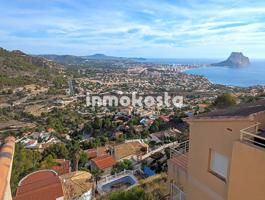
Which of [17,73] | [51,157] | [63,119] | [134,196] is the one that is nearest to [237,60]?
[17,73]

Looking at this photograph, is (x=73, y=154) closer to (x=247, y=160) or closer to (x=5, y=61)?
(x=247, y=160)

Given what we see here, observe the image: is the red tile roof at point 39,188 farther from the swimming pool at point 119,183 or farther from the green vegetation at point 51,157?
the green vegetation at point 51,157

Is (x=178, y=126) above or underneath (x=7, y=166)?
underneath

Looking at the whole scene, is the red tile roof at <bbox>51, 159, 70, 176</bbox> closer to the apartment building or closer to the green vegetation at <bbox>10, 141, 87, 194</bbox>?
the green vegetation at <bbox>10, 141, 87, 194</bbox>

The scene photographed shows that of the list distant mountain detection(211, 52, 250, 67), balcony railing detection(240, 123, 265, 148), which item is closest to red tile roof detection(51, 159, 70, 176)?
balcony railing detection(240, 123, 265, 148)

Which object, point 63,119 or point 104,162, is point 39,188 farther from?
point 63,119

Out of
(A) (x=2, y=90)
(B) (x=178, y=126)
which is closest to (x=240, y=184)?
(B) (x=178, y=126)
